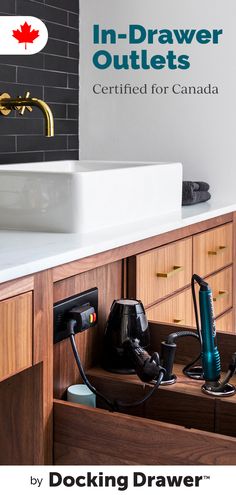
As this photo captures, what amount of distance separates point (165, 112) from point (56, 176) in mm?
1143

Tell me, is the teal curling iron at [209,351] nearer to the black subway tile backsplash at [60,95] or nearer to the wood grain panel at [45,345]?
the wood grain panel at [45,345]

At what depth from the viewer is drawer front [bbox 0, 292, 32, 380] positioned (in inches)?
54.6

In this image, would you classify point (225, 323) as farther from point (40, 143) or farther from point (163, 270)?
point (40, 143)

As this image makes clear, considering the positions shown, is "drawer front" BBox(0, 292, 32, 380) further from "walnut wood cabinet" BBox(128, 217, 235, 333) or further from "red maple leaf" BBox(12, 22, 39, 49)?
"red maple leaf" BBox(12, 22, 39, 49)

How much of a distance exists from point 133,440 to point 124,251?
619 mm

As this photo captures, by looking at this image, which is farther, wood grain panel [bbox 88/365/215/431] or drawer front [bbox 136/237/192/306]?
drawer front [bbox 136/237/192/306]

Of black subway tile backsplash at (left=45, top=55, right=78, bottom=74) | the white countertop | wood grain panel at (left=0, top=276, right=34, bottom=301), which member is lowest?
wood grain panel at (left=0, top=276, right=34, bottom=301)

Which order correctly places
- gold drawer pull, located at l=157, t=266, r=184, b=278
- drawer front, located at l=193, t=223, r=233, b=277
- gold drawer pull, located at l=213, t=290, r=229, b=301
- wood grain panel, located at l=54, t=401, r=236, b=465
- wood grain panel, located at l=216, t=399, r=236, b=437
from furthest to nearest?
1. gold drawer pull, located at l=213, t=290, r=229, b=301
2. drawer front, located at l=193, t=223, r=233, b=277
3. gold drawer pull, located at l=157, t=266, r=184, b=278
4. wood grain panel, located at l=216, t=399, r=236, b=437
5. wood grain panel, located at l=54, t=401, r=236, b=465

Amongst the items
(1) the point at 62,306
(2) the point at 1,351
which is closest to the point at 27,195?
(1) the point at 62,306

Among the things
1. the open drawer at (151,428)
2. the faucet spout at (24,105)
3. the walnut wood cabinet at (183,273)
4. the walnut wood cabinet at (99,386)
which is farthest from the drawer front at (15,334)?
the faucet spout at (24,105)

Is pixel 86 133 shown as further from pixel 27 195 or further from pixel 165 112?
pixel 27 195

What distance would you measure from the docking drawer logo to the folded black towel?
2.42 feet

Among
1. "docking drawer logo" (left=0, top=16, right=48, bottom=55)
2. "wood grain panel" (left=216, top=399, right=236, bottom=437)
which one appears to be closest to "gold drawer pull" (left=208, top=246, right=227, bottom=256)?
"docking drawer logo" (left=0, top=16, right=48, bottom=55)
